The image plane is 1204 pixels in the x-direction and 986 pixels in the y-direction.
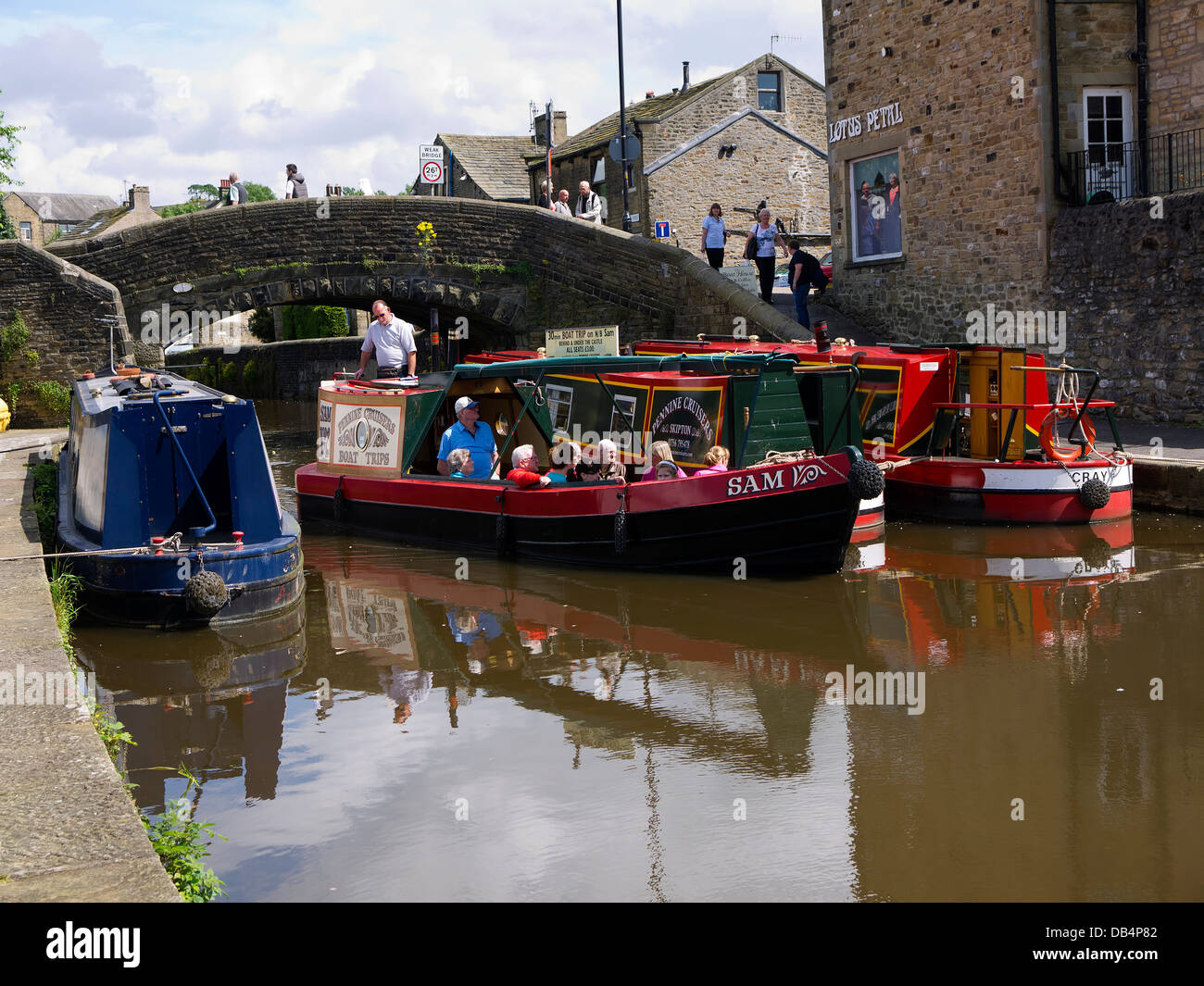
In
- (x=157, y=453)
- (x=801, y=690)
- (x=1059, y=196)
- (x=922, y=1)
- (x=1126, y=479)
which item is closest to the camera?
(x=801, y=690)

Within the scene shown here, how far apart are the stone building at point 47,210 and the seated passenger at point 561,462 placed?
72911 mm

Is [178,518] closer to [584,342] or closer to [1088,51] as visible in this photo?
[584,342]

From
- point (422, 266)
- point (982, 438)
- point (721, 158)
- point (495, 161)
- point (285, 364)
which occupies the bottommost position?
point (982, 438)

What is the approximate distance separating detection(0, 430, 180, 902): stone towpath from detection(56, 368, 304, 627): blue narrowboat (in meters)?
1.72

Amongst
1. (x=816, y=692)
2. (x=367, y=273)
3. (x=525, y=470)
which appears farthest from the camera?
(x=367, y=273)

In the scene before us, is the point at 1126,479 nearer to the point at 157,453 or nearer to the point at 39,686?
the point at 157,453

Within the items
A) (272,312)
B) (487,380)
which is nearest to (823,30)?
(487,380)

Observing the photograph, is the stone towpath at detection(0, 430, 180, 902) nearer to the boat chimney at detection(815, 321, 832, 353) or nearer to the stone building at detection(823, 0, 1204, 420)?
the boat chimney at detection(815, 321, 832, 353)

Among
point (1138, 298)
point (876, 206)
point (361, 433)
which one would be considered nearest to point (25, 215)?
point (876, 206)

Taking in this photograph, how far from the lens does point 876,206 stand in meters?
19.0

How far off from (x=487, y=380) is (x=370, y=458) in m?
1.44

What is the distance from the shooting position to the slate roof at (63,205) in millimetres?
80375

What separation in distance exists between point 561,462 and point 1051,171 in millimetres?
8242

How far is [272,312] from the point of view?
1831 inches
